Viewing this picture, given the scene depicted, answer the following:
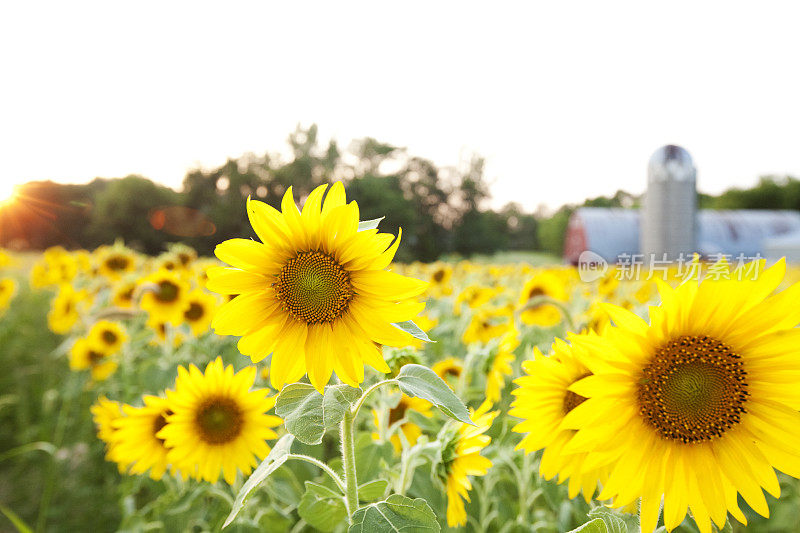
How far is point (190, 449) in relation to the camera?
131 centimetres

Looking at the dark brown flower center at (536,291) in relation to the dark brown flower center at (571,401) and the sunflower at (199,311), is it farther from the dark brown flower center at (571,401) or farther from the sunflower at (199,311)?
the dark brown flower center at (571,401)

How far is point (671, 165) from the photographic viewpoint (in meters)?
5.18

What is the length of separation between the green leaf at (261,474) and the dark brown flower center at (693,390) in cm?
51

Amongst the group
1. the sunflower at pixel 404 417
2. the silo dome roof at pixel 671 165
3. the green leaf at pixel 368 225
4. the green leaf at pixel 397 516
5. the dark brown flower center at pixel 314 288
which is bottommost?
the sunflower at pixel 404 417

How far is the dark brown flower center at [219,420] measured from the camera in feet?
4.35

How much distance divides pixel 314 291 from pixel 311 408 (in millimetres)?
175

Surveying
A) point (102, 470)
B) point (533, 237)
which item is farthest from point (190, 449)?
point (533, 237)

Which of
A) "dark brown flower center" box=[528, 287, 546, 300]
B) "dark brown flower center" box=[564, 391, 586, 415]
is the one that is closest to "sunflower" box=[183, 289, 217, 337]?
"dark brown flower center" box=[528, 287, 546, 300]

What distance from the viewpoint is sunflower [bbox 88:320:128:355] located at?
284 cm

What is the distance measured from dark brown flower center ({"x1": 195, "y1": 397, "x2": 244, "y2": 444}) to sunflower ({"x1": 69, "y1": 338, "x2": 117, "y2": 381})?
6.09ft

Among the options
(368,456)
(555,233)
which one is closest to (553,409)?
(368,456)

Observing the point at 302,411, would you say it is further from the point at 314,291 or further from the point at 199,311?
the point at 199,311

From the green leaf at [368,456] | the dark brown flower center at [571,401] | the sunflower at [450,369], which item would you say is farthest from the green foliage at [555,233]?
the dark brown flower center at [571,401]

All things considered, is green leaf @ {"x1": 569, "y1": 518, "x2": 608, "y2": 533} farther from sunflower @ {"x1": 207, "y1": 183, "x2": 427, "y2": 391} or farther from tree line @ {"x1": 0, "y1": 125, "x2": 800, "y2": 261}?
tree line @ {"x1": 0, "y1": 125, "x2": 800, "y2": 261}
